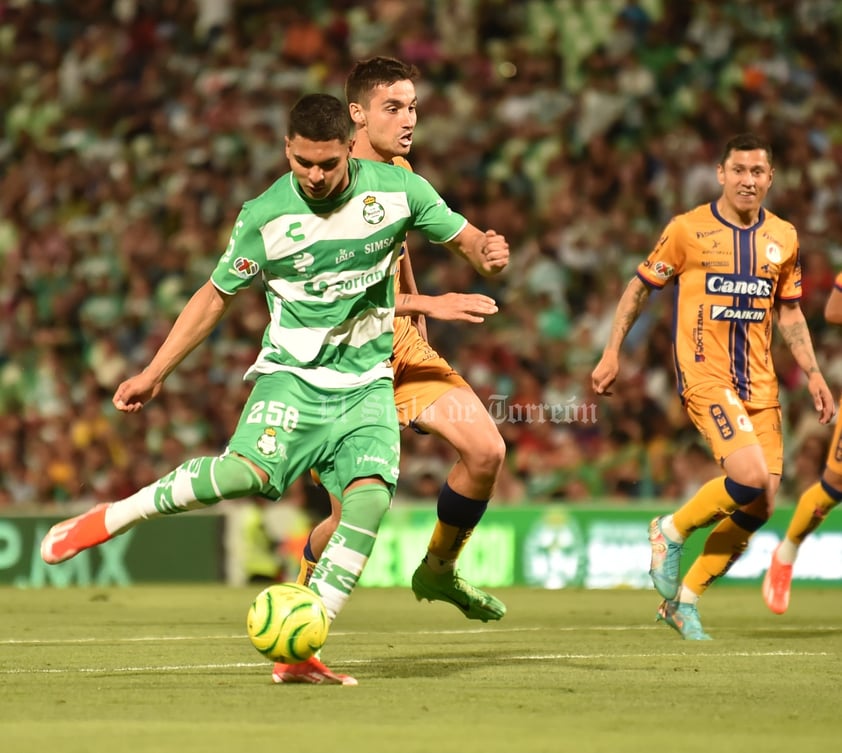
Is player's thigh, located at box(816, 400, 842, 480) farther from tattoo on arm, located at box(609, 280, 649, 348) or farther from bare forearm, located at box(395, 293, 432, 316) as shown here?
bare forearm, located at box(395, 293, 432, 316)

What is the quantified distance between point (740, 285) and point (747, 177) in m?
0.62

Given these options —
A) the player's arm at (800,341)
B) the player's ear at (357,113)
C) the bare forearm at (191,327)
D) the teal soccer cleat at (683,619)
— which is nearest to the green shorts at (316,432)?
the bare forearm at (191,327)

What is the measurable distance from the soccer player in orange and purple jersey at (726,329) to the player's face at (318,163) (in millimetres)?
A: 3046

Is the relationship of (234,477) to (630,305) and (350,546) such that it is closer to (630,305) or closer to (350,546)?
(350,546)

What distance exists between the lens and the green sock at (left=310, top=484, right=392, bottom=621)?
6754 mm

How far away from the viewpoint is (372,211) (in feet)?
22.9

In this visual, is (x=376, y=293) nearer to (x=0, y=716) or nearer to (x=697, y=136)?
(x=0, y=716)

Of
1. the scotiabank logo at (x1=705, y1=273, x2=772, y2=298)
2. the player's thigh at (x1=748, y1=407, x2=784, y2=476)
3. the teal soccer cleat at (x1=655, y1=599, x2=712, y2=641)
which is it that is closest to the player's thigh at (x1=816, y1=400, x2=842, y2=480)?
the player's thigh at (x1=748, y1=407, x2=784, y2=476)

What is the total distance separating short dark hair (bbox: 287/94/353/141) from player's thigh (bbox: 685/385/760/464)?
350 centimetres

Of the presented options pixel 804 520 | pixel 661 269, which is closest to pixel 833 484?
pixel 804 520

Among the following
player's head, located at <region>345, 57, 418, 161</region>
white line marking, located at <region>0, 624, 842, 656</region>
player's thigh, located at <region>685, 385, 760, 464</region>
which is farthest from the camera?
player's thigh, located at <region>685, 385, 760, 464</region>

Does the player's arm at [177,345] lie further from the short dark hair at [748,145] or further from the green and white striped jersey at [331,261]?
the short dark hair at [748,145]

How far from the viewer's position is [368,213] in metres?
6.98

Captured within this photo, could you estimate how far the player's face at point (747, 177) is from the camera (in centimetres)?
970
